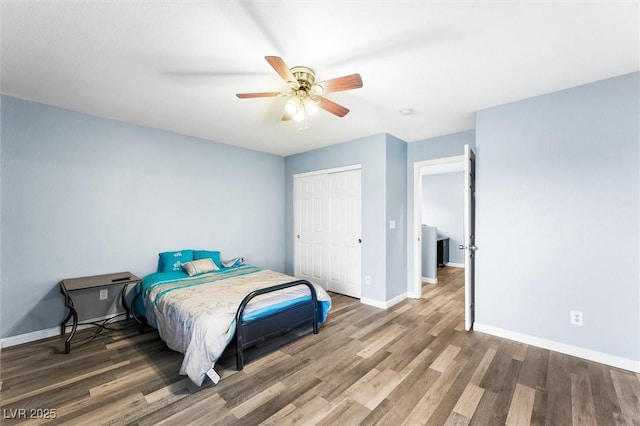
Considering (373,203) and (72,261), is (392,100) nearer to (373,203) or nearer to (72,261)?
(373,203)

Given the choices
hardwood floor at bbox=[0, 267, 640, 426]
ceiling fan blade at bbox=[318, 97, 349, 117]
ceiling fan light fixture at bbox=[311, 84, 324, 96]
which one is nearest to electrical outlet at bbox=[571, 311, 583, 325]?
hardwood floor at bbox=[0, 267, 640, 426]

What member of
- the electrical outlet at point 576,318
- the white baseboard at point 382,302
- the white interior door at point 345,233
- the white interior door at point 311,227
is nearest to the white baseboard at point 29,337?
the white interior door at point 311,227

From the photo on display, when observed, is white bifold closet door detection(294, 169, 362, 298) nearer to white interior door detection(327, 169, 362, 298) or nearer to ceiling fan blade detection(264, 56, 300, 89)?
white interior door detection(327, 169, 362, 298)

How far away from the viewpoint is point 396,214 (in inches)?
163

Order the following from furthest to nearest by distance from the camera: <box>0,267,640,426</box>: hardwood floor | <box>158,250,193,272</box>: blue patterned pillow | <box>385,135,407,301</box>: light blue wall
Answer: <box>385,135,407,301</box>: light blue wall, <box>158,250,193,272</box>: blue patterned pillow, <box>0,267,640,426</box>: hardwood floor

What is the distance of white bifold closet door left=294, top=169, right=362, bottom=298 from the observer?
4312mm


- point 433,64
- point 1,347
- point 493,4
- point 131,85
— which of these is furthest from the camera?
point 1,347

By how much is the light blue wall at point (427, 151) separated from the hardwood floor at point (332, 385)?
178cm

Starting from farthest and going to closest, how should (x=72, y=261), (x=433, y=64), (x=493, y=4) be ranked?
1. (x=72, y=261)
2. (x=433, y=64)
3. (x=493, y=4)

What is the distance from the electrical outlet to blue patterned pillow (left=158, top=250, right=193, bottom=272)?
4.56 m

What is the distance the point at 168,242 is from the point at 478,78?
4270mm

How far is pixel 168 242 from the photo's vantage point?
3830mm

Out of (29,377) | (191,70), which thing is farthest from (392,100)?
(29,377)

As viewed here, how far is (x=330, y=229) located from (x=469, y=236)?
87.7 inches
